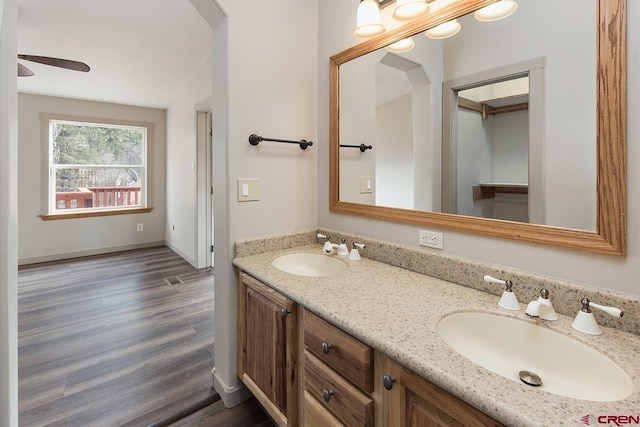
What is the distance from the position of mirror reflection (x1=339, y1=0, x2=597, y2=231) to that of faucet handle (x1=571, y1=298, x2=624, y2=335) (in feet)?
0.75

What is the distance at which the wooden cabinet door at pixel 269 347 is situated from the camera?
3.89ft

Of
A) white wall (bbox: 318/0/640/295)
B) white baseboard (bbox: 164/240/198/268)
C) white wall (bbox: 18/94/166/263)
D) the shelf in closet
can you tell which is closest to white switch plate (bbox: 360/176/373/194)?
white wall (bbox: 318/0/640/295)

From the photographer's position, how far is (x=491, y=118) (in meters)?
1.12

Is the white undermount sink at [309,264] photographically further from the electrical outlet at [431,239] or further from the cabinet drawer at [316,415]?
the cabinet drawer at [316,415]

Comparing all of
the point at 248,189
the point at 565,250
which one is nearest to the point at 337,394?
the point at 565,250

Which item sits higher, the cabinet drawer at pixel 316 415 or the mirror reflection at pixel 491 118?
the mirror reflection at pixel 491 118

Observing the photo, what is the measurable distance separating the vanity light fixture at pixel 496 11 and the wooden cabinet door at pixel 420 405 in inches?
47.8

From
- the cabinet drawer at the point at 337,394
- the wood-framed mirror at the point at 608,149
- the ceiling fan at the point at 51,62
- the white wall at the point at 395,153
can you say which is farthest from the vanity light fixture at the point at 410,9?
the ceiling fan at the point at 51,62

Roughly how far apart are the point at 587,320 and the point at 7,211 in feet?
5.89

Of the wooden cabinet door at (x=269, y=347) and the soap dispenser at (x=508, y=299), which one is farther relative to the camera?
the wooden cabinet door at (x=269, y=347)

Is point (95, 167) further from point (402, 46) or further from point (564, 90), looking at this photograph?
point (564, 90)

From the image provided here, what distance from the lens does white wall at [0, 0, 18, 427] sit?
36.4 inches

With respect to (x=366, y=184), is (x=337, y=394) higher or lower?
lower

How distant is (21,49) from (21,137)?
1.65 meters
